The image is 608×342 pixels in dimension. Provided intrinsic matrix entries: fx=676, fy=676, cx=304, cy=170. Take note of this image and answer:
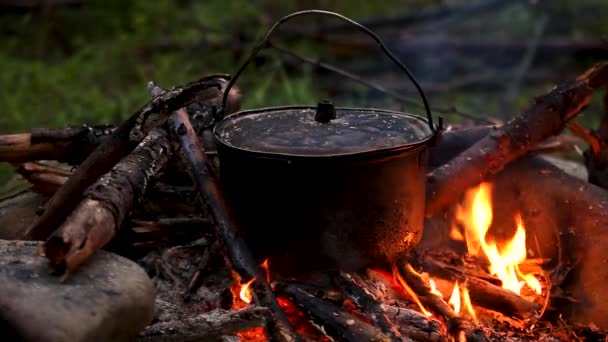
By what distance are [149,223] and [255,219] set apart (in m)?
0.79

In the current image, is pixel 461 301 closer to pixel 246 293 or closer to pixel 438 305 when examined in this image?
pixel 438 305

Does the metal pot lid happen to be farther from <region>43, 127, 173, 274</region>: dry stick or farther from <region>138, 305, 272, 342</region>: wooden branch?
<region>138, 305, 272, 342</region>: wooden branch

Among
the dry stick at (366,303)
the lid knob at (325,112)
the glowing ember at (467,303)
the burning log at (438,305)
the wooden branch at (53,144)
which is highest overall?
the lid knob at (325,112)

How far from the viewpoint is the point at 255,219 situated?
2.44 metres

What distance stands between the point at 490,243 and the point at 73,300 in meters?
2.02

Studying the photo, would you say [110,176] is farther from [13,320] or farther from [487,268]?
[487,268]

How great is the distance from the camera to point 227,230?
8.45 ft

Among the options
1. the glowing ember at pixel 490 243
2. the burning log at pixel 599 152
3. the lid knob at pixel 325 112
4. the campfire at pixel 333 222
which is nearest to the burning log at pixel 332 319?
the campfire at pixel 333 222

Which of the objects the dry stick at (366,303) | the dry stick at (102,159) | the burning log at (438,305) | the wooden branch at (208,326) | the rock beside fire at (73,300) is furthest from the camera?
the dry stick at (102,159)

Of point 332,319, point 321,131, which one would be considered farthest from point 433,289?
point 321,131

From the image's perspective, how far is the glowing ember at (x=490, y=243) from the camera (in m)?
2.90

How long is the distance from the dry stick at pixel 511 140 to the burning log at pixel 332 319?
0.87m

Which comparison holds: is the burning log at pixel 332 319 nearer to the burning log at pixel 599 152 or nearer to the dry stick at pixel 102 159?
the dry stick at pixel 102 159

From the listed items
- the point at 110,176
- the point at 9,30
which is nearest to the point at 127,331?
the point at 110,176
